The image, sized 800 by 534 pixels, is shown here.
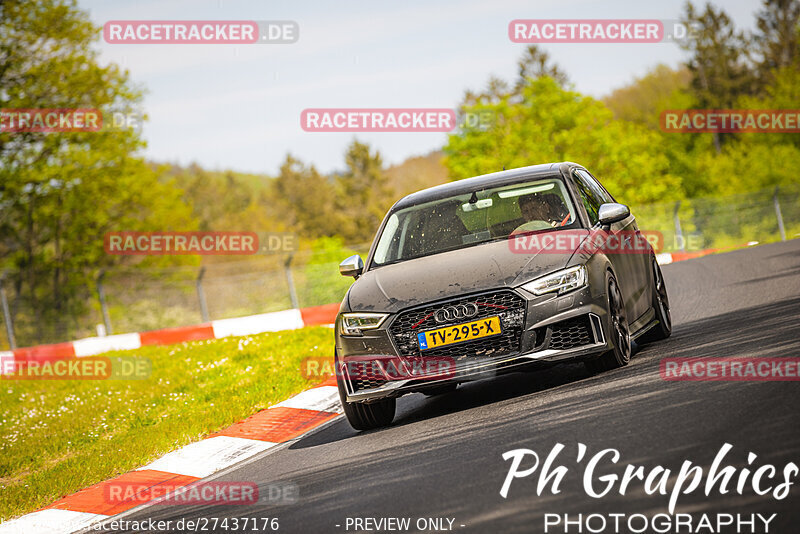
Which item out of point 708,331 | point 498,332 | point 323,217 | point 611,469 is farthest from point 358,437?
point 323,217

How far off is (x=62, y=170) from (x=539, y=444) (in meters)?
38.2

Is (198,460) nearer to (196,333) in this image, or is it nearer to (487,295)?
(487,295)

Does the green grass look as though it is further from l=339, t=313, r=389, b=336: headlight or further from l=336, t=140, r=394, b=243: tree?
l=336, t=140, r=394, b=243: tree

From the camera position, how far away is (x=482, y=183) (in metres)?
8.95

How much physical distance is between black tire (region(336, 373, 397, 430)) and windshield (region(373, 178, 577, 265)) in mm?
1309

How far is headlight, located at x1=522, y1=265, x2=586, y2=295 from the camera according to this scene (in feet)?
23.7

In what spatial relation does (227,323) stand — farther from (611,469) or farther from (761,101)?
(761,101)

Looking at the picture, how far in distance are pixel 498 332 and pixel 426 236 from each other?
176 centimetres

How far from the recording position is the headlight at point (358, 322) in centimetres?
740

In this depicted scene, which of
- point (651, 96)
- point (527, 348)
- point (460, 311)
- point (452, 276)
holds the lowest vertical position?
point (527, 348)

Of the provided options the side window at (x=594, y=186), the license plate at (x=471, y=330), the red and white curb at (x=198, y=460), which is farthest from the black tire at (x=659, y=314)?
the red and white curb at (x=198, y=460)

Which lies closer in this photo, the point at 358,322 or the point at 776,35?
the point at 358,322

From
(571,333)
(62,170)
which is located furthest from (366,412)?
(62,170)

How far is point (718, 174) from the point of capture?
281ft
